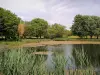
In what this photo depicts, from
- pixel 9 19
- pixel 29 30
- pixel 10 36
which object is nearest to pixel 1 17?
pixel 9 19

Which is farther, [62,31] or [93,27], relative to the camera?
[62,31]

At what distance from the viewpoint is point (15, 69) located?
1005 cm

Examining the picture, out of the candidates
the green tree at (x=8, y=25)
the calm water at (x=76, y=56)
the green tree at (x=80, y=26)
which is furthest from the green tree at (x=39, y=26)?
the calm water at (x=76, y=56)

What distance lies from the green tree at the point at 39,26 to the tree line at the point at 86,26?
38.8 ft

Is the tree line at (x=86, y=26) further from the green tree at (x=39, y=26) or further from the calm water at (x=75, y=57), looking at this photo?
the calm water at (x=75, y=57)

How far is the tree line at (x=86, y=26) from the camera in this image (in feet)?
260

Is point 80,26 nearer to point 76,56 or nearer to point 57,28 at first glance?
point 57,28

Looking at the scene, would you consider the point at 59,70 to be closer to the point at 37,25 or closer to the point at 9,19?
the point at 9,19

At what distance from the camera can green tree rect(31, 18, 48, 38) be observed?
80.6m

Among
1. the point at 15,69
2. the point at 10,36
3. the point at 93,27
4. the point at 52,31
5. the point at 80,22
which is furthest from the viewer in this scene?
the point at 52,31

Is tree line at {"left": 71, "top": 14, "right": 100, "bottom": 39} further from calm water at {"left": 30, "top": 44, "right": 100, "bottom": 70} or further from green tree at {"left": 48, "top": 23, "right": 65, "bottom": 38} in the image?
calm water at {"left": 30, "top": 44, "right": 100, "bottom": 70}

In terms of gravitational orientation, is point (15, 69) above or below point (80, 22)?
below

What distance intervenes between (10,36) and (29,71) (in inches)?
1926

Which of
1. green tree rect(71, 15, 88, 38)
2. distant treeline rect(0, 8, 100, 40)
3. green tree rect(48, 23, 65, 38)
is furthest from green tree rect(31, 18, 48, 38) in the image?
green tree rect(71, 15, 88, 38)
